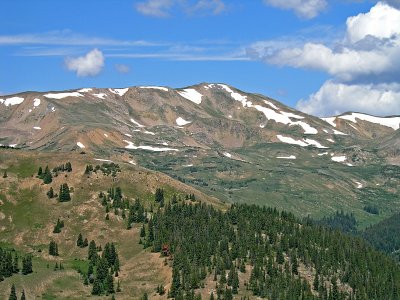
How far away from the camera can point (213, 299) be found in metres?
199

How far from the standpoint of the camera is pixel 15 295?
192625mm

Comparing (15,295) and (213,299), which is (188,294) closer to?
(213,299)

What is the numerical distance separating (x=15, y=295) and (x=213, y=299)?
57.5 metres

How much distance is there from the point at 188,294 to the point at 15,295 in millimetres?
50069

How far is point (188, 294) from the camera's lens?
199 metres

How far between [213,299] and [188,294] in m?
7.59

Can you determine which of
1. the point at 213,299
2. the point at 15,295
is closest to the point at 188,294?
the point at 213,299
